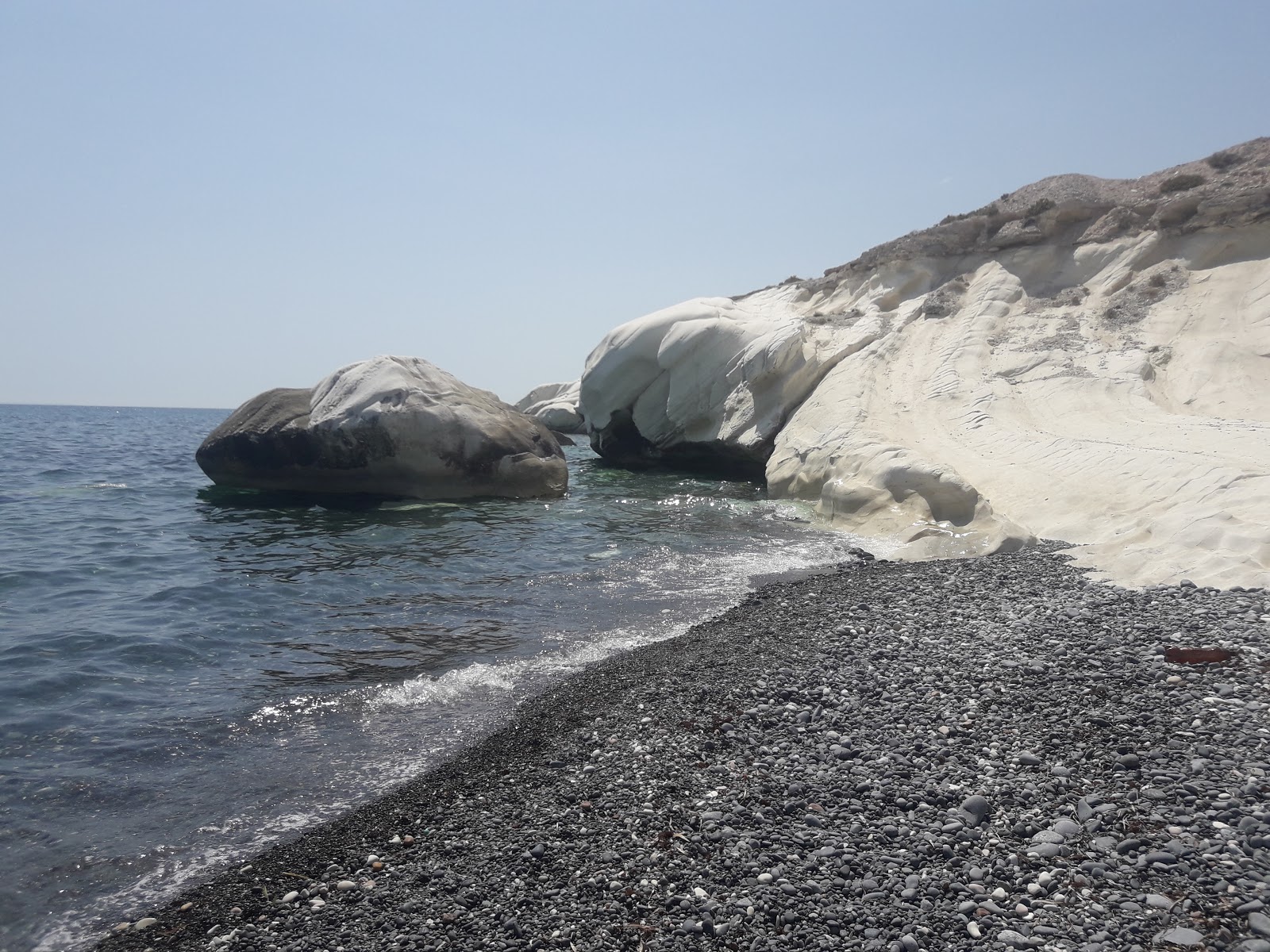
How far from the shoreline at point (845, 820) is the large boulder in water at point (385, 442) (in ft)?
38.9

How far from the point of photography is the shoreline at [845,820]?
3.80 metres

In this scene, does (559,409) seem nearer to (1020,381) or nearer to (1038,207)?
(1038,207)

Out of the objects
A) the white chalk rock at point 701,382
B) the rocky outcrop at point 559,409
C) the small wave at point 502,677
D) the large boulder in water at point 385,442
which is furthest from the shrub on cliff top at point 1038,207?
the small wave at point 502,677

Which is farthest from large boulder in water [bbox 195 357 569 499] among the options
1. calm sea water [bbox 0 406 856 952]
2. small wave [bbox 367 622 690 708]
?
small wave [bbox 367 622 690 708]

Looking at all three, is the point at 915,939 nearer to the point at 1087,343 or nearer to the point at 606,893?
the point at 606,893

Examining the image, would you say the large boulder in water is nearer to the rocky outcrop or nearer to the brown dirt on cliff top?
the brown dirt on cliff top

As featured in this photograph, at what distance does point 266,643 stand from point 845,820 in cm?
701

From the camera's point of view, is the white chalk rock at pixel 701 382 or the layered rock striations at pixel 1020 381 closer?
the layered rock striations at pixel 1020 381

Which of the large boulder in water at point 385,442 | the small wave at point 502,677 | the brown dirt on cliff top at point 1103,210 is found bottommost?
the small wave at point 502,677

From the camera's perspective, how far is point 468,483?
18656 mm

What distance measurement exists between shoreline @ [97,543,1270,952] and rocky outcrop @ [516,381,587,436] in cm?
3002

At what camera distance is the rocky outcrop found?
128 ft

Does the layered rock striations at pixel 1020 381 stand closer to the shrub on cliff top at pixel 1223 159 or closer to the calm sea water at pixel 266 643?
the shrub on cliff top at pixel 1223 159

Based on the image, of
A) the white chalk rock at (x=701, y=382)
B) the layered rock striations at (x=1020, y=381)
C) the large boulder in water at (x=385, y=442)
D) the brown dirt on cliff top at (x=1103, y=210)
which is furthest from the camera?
the white chalk rock at (x=701, y=382)
